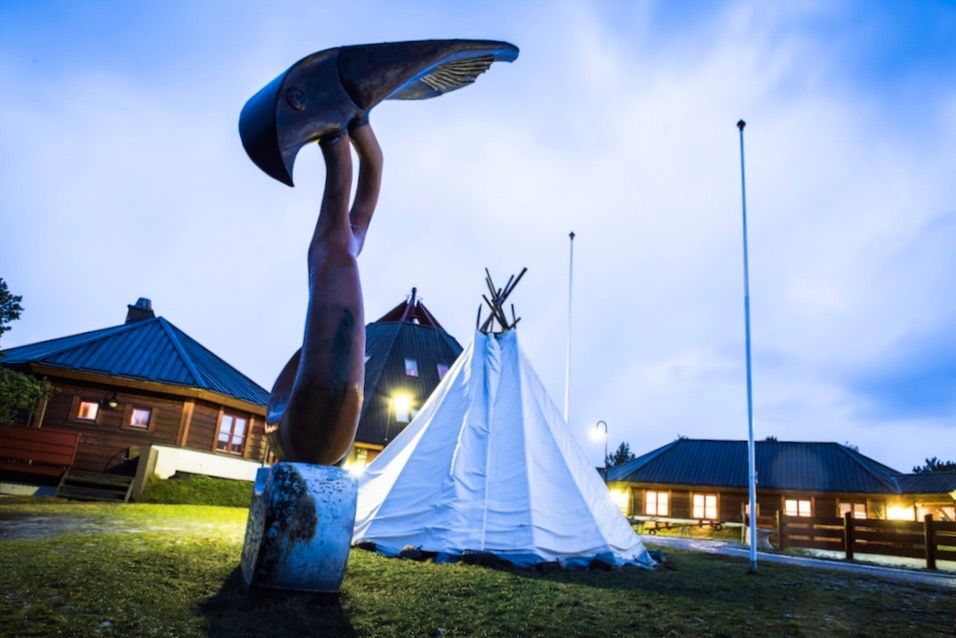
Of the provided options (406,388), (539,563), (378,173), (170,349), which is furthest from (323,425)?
(406,388)

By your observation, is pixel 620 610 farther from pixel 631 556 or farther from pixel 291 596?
pixel 631 556

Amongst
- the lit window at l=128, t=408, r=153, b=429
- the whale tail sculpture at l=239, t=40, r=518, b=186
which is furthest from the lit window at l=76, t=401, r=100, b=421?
the whale tail sculpture at l=239, t=40, r=518, b=186

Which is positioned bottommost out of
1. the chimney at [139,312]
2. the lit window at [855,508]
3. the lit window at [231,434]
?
the lit window at [855,508]

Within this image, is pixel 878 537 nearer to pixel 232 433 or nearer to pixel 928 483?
pixel 928 483

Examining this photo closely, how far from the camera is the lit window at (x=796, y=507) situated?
24547 millimetres

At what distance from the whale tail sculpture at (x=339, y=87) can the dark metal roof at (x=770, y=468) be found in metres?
24.4

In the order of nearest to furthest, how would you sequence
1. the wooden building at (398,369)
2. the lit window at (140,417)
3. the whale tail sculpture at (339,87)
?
the whale tail sculpture at (339,87) < the lit window at (140,417) < the wooden building at (398,369)

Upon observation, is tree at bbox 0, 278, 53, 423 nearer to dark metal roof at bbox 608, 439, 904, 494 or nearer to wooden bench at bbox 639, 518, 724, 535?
wooden bench at bbox 639, 518, 724, 535

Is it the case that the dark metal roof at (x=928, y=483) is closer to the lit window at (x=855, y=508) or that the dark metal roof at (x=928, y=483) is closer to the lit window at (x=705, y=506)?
the lit window at (x=855, y=508)

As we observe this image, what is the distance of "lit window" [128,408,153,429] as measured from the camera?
50.9 ft

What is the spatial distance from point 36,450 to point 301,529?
517 inches

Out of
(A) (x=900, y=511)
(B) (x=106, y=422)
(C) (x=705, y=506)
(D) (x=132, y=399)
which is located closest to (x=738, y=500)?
(C) (x=705, y=506)

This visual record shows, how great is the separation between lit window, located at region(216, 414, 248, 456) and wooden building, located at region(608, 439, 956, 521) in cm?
1759

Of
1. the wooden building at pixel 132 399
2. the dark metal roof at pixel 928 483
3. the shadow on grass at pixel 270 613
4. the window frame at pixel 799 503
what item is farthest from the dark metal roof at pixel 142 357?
the dark metal roof at pixel 928 483
